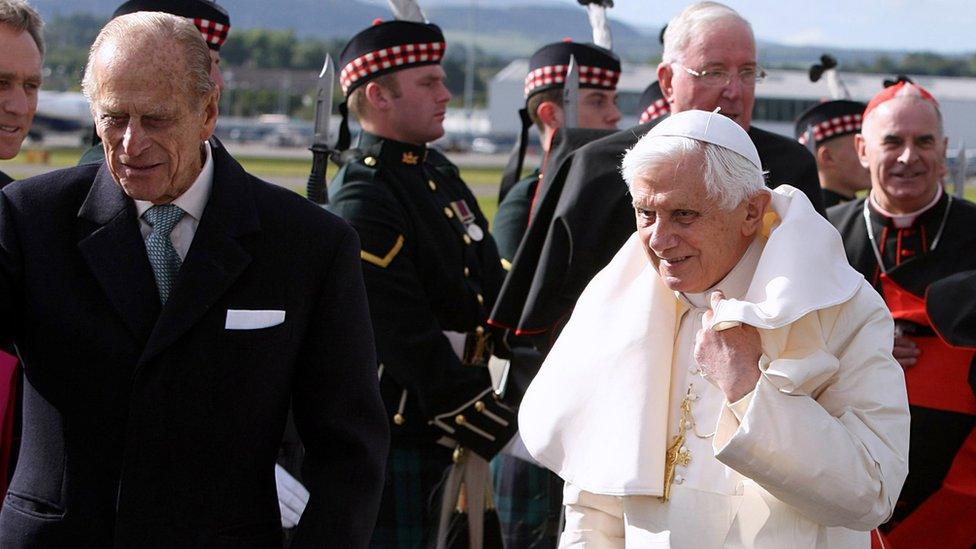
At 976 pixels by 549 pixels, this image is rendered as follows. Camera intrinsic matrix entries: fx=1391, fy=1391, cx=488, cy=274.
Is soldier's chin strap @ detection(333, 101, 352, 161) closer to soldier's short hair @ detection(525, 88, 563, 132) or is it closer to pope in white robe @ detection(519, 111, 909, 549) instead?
soldier's short hair @ detection(525, 88, 563, 132)

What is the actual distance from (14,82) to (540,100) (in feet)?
11.1

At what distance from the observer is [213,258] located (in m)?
2.85

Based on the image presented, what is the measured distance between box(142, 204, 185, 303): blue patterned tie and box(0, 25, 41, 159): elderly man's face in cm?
139

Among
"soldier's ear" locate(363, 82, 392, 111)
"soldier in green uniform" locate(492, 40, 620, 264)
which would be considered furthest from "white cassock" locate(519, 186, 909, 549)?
"soldier in green uniform" locate(492, 40, 620, 264)

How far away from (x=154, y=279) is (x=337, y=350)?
0.41m

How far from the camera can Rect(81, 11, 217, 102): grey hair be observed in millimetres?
2793

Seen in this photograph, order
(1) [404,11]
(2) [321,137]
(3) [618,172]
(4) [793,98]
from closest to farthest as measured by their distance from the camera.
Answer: (3) [618,172] → (2) [321,137] → (1) [404,11] → (4) [793,98]

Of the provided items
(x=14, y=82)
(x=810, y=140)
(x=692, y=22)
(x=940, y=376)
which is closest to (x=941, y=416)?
(x=940, y=376)

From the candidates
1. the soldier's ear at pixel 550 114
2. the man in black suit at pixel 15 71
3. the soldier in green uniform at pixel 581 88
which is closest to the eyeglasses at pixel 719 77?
the man in black suit at pixel 15 71

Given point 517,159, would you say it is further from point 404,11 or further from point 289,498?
point 289,498

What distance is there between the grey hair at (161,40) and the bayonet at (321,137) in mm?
2267

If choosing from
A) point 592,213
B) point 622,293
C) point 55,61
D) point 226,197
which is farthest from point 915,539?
point 55,61

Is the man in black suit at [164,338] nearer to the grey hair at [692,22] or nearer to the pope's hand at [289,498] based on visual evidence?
the pope's hand at [289,498]

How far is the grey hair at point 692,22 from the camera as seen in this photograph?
4.33m
